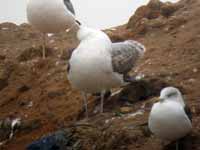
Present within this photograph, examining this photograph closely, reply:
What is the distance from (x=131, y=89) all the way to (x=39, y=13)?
314cm

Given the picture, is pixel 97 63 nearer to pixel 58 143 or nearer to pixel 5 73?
pixel 58 143

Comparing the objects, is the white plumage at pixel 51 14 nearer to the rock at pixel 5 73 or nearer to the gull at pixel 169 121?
the rock at pixel 5 73

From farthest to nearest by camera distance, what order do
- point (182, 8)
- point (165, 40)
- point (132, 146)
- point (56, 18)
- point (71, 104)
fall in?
point (182, 8) < point (165, 40) < point (56, 18) < point (71, 104) < point (132, 146)

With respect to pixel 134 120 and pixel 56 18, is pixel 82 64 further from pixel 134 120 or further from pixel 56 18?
pixel 56 18

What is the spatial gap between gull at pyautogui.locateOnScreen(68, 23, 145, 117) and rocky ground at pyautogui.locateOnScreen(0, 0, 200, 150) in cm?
51

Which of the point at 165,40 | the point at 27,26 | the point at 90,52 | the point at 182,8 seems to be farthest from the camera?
the point at 27,26

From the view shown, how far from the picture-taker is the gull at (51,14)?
14664 millimetres

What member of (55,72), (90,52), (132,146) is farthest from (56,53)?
(132,146)

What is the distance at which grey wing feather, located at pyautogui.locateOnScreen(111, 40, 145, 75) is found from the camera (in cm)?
1205

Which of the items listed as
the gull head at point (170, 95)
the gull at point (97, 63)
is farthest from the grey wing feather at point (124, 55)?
the gull head at point (170, 95)

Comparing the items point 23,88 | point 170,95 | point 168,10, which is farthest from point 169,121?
point 168,10

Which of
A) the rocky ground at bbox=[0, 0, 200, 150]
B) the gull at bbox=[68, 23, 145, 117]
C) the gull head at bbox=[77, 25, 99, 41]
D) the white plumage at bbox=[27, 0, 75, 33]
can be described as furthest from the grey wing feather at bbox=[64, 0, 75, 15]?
the gull head at bbox=[77, 25, 99, 41]

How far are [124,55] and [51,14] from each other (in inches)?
115

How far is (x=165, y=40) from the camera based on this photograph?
52.3ft
